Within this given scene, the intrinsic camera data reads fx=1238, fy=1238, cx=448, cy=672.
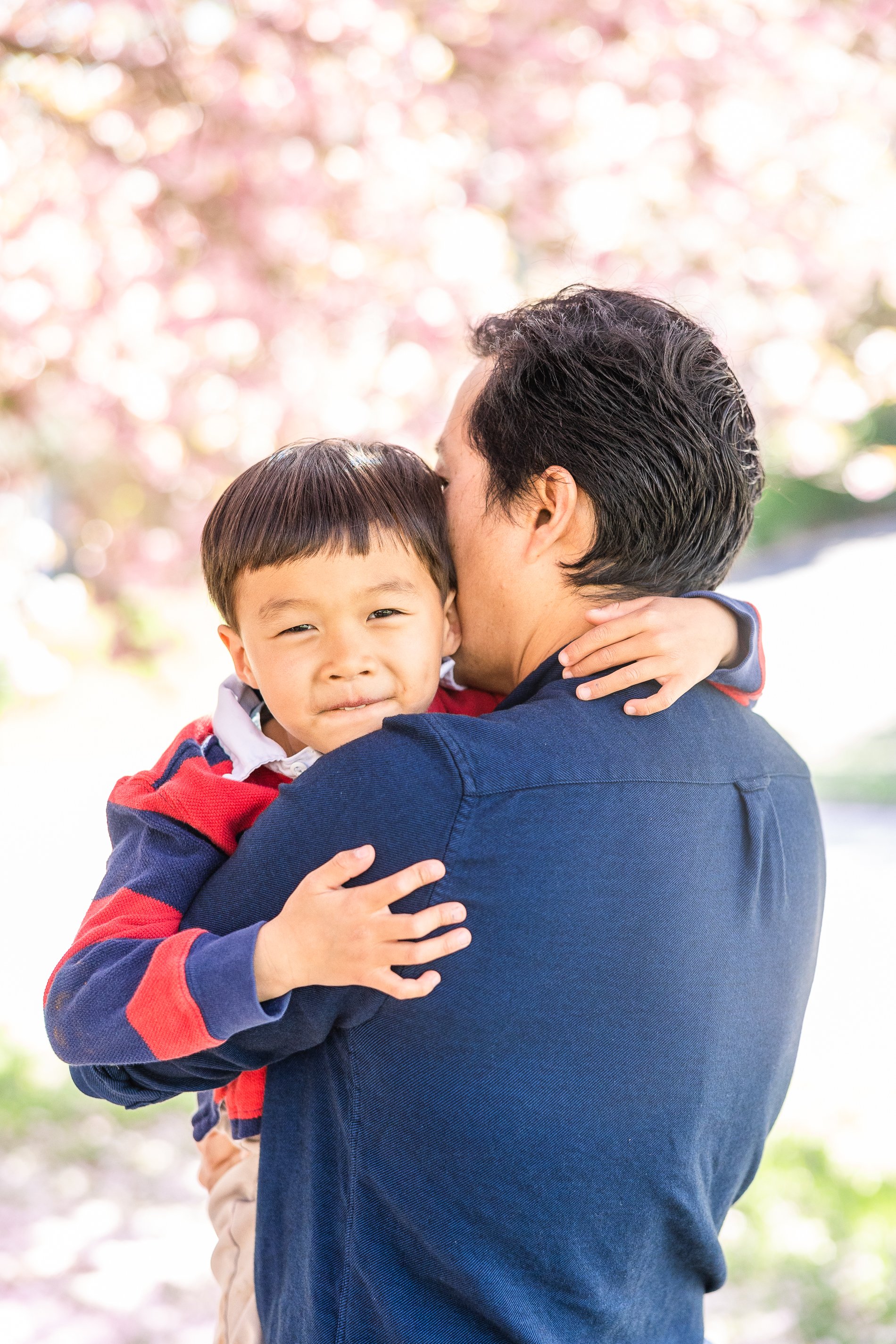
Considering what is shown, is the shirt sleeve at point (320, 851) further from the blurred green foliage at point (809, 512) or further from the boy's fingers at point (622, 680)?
the blurred green foliage at point (809, 512)

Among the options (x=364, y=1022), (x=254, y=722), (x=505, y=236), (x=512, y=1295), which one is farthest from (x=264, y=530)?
(x=505, y=236)

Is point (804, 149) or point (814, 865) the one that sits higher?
point (804, 149)

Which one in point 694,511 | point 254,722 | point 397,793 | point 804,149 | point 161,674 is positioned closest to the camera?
point 397,793

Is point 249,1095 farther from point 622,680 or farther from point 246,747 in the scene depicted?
point 622,680

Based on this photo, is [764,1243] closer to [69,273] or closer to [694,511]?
[694,511]

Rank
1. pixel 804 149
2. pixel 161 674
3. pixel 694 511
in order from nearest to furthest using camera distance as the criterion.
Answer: pixel 694 511 → pixel 804 149 → pixel 161 674

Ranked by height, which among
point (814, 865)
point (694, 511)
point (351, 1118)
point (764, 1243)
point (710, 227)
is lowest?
point (764, 1243)

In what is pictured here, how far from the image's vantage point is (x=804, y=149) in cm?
379

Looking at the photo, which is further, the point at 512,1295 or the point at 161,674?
the point at 161,674

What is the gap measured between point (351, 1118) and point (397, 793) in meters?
0.33

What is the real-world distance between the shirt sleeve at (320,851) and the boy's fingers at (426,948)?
3 cm

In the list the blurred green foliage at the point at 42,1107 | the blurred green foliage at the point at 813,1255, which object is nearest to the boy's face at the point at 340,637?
the blurred green foliage at the point at 813,1255

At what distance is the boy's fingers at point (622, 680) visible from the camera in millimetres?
1281

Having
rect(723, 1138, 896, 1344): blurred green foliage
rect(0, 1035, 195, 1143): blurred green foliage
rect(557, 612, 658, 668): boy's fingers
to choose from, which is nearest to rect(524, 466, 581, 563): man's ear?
rect(557, 612, 658, 668): boy's fingers
